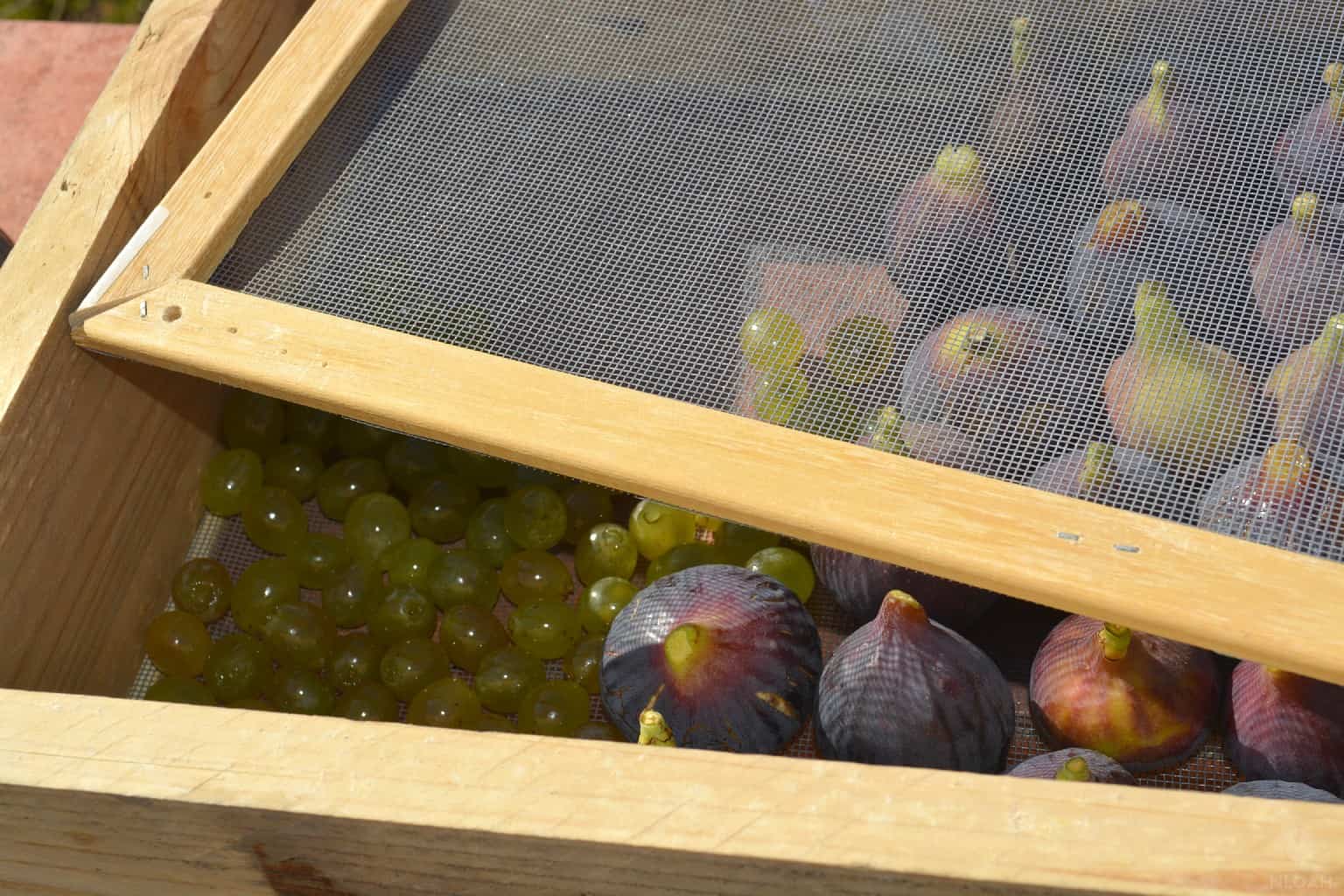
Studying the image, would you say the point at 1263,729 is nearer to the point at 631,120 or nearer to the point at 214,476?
the point at 631,120

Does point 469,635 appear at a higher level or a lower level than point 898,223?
lower

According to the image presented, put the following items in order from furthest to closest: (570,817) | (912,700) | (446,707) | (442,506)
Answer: (442,506)
(446,707)
(912,700)
(570,817)

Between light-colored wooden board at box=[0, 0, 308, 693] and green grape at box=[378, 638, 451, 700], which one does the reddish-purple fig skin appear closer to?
green grape at box=[378, 638, 451, 700]

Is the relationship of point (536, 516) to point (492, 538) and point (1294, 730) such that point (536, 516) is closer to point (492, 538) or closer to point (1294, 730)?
point (492, 538)

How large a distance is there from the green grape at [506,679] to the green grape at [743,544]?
0.13 metres

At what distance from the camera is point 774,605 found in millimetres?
693

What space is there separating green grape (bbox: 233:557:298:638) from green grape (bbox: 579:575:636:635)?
18 centimetres

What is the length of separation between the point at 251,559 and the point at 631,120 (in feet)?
1.30

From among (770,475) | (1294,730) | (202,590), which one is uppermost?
(770,475)

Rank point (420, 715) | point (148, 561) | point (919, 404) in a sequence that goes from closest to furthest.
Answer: point (919, 404) < point (420, 715) < point (148, 561)

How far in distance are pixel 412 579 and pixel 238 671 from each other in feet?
0.38

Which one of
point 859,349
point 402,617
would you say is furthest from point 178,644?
point 859,349

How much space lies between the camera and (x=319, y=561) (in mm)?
835

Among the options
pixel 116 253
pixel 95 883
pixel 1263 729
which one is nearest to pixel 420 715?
pixel 95 883
